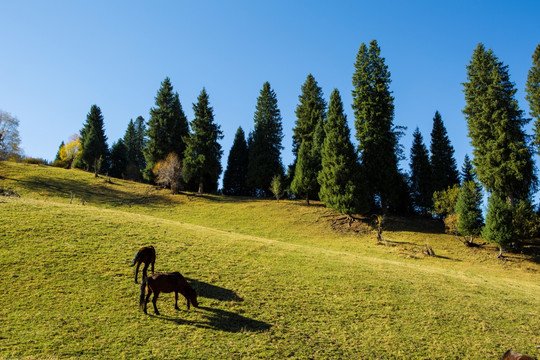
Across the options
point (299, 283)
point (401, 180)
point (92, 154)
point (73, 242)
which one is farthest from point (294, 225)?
point (92, 154)

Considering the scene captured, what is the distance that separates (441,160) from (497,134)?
48.8ft

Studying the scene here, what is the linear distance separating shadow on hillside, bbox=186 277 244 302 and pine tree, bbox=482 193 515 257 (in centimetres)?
3115

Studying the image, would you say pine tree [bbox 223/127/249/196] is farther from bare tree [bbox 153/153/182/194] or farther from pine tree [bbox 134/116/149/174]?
pine tree [bbox 134/116/149/174]

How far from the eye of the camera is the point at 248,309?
1217 centimetres

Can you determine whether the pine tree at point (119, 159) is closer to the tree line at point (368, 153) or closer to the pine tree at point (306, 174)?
the tree line at point (368, 153)

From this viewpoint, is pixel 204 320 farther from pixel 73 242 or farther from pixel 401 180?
pixel 401 180

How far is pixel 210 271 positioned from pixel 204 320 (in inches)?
171

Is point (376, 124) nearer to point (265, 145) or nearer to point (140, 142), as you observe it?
point (265, 145)

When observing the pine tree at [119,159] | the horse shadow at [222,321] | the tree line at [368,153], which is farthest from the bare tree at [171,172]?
the horse shadow at [222,321]

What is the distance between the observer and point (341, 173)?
4253cm

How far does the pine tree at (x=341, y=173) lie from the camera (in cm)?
4153

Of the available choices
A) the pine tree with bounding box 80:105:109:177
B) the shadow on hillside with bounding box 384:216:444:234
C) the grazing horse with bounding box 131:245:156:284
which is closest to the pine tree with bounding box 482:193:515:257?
the shadow on hillside with bounding box 384:216:444:234

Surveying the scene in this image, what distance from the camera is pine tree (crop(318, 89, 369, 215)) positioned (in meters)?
41.5

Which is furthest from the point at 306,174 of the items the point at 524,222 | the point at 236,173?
the point at 524,222
